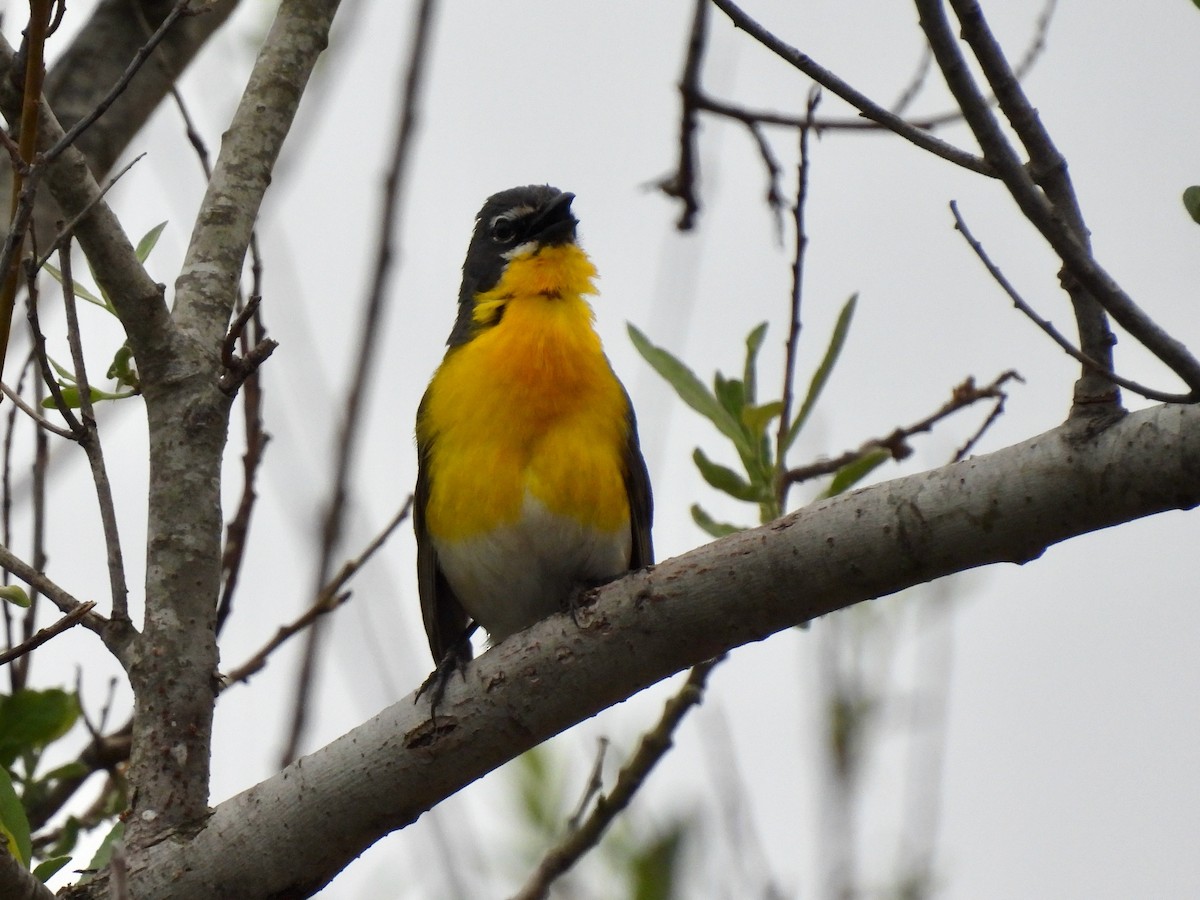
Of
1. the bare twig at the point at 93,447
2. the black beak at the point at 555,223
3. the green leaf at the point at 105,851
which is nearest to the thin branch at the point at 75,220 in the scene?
the bare twig at the point at 93,447

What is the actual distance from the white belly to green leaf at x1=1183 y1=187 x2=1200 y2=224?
2831 millimetres

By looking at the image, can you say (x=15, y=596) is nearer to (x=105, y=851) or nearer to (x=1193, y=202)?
(x=105, y=851)

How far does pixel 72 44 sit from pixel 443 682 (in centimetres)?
338

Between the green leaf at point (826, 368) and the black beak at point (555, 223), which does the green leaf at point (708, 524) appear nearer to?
the green leaf at point (826, 368)

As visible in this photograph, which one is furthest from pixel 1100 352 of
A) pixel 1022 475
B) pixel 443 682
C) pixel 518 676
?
pixel 443 682

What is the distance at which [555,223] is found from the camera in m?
6.79

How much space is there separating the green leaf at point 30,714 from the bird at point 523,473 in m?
1.30

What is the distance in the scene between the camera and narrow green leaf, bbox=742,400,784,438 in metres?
4.88

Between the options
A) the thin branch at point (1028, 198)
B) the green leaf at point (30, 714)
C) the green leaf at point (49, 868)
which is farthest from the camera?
the green leaf at point (30, 714)

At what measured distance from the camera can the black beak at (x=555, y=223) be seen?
6.73 metres

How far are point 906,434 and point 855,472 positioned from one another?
0.49 meters

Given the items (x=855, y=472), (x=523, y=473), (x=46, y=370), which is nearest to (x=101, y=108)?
(x=46, y=370)

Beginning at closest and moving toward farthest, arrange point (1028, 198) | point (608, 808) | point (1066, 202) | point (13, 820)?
1. point (1028, 198)
2. point (1066, 202)
3. point (13, 820)
4. point (608, 808)

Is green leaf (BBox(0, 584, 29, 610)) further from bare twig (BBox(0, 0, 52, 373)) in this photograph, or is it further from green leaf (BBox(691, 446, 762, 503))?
green leaf (BBox(691, 446, 762, 503))
